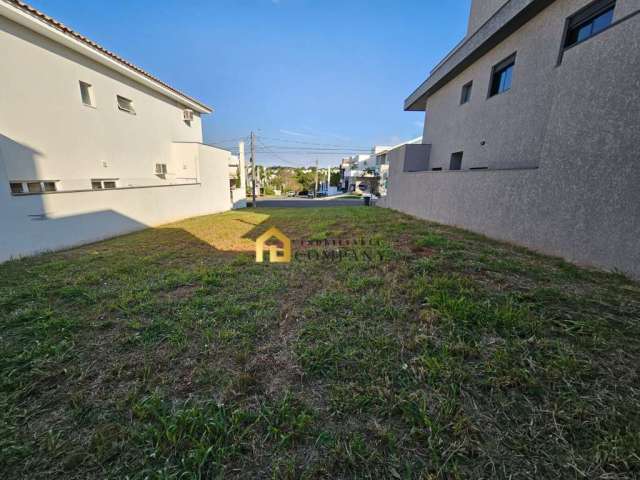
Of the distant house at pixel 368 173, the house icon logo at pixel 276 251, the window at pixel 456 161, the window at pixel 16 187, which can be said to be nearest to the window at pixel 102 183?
the window at pixel 16 187

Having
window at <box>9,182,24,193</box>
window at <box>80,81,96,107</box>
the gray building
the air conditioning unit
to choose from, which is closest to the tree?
the air conditioning unit

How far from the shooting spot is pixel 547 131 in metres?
4.04

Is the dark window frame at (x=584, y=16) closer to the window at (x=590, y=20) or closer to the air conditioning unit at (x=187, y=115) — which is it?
the window at (x=590, y=20)

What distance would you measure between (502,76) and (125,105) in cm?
1224

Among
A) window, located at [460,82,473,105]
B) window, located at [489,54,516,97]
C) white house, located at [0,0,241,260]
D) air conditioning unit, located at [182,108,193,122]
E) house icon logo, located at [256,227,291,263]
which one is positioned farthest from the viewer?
air conditioning unit, located at [182,108,193,122]

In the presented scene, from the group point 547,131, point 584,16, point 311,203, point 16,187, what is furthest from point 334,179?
point 547,131

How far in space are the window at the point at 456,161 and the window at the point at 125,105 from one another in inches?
466

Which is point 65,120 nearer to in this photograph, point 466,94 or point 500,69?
point 500,69

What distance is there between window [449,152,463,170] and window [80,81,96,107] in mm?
11840

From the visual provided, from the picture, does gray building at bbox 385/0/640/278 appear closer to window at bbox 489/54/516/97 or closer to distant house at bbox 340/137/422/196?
window at bbox 489/54/516/97

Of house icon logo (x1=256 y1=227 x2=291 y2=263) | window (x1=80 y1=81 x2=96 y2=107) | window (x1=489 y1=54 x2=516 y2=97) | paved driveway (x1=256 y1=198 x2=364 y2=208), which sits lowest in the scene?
paved driveway (x1=256 y1=198 x2=364 y2=208)

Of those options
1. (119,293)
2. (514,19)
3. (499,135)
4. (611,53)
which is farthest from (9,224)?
(514,19)

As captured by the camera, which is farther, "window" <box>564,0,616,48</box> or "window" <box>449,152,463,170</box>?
"window" <box>449,152,463,170</box>

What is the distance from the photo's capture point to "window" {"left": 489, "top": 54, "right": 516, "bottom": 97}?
631 cm
